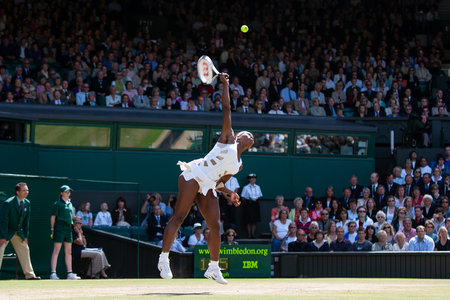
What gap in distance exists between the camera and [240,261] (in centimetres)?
1557

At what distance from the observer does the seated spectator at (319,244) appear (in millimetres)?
17281

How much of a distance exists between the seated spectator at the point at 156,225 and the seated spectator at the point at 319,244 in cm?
352

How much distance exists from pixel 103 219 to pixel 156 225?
1283 millimetres

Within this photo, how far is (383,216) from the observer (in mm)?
18562

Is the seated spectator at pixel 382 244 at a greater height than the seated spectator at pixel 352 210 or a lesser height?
lesser

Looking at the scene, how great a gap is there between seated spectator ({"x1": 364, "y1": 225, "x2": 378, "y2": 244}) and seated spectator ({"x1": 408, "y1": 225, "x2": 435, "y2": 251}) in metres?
1.19

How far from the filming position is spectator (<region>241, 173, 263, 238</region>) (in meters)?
20.8

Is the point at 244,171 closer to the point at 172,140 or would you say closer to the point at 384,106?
the point at 172,140

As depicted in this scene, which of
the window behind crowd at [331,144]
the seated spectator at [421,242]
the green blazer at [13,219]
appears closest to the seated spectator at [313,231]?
the seated spectator at [421,242]

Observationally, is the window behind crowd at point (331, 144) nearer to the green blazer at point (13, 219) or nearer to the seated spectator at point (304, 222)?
the seated spectator at point (304, 222)

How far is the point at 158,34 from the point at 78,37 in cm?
378

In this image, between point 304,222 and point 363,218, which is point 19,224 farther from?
point 363,218

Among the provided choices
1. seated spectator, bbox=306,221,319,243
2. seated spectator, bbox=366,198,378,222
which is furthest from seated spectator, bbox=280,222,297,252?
seated spectator, bbox=366,198,378,222

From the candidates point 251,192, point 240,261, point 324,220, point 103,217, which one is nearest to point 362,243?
point 324,220
